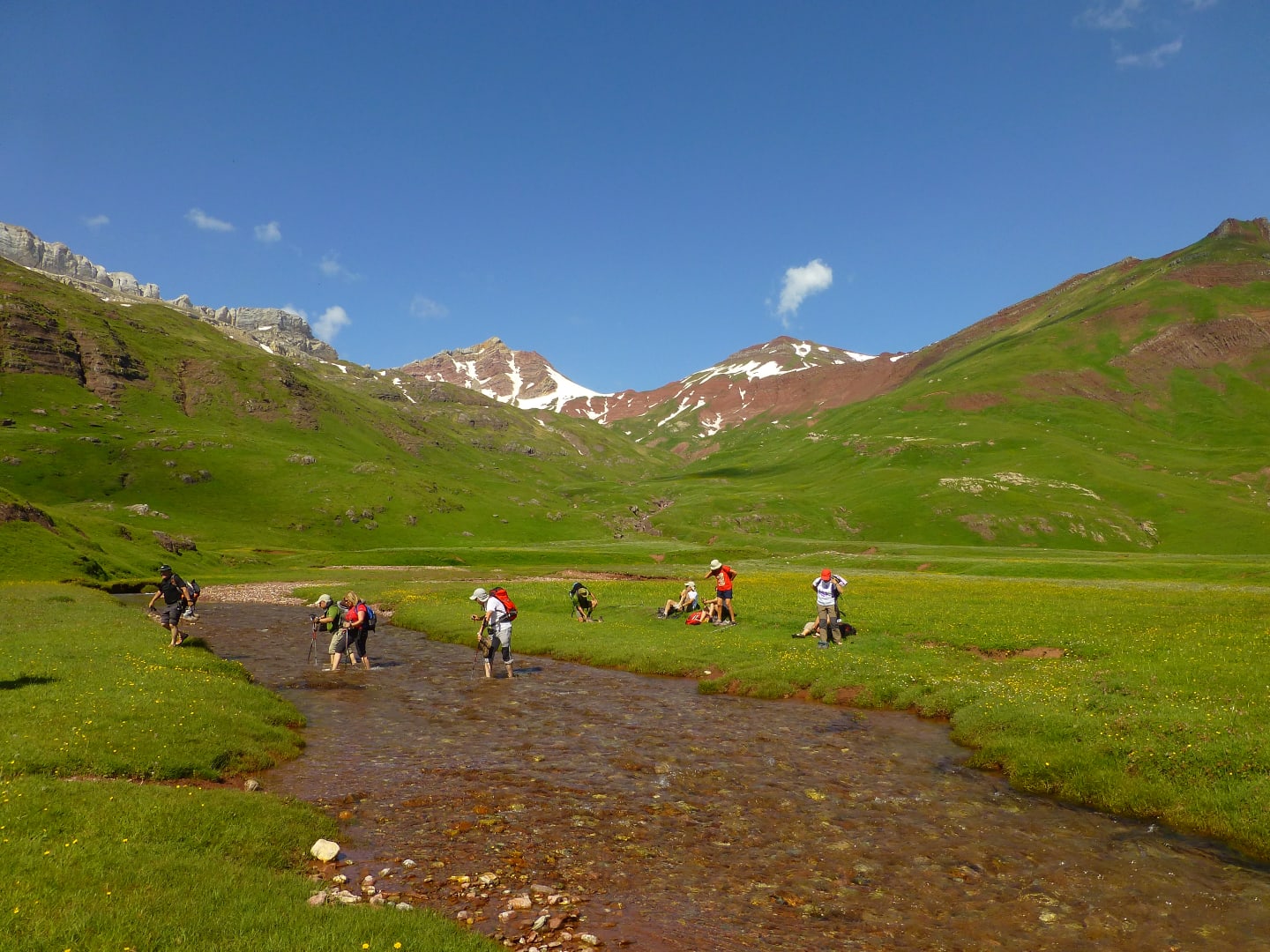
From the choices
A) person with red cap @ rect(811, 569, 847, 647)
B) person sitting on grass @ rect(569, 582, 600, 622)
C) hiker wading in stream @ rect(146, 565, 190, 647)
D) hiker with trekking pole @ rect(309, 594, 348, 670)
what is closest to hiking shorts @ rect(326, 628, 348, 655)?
hiker with trekking pole @ rect(309, 594, 348, 670)

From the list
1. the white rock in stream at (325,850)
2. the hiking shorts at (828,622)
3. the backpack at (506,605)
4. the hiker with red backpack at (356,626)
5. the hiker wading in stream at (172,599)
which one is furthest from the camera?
the hiking shorts at (828,622)

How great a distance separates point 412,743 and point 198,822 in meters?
9.22

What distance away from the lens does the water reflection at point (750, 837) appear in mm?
11445

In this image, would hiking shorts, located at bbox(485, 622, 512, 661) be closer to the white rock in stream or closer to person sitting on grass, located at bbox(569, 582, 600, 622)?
person sitting on grass, located at bbox(569, 582, 600, 622)

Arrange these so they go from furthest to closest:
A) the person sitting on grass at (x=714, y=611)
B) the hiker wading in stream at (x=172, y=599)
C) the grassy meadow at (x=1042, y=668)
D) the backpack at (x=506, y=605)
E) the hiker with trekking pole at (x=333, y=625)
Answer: the person sitting on grass at (x=714, y=611) < the hiker with trekking pole at (x=333, y=625) < the hiker wading in stream at (x=172, y=599) < the backpack at (x=506, y=605) < the grassy meadow at (x=1042, y=668)

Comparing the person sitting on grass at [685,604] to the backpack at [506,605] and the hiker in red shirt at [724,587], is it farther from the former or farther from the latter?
the backpack at [506,605]

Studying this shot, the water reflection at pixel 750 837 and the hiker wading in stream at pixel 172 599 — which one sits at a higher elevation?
the hiker wading in stream at pixel 172 599

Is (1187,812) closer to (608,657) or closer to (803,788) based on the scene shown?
(803,788)

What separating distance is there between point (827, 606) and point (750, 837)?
21.3 metres

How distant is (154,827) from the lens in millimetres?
12109

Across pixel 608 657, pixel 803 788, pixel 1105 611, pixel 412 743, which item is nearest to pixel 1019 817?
pixel 803 788

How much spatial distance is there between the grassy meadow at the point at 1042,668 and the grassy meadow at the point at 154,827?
16.7 metres

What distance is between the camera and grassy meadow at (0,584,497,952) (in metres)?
8.93

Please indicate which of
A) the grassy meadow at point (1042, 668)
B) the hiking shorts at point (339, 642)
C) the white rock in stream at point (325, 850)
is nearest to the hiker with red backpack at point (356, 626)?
the hiking shorts at point (339, 642)
